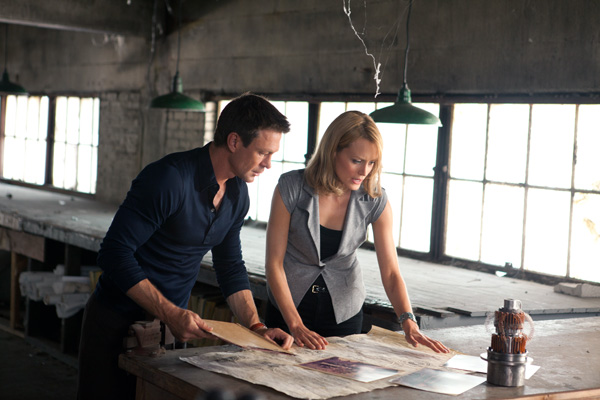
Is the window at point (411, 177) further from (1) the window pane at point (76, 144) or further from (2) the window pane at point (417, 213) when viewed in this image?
(1) the window pane at point (76, 144)

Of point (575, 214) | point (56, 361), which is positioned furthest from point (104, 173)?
point (575, 214)

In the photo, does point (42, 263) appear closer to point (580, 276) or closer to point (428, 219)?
point (428, 219)

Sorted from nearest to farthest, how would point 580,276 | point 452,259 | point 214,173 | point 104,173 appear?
point 214,173, point 580,276, point 452,259, point 104,173

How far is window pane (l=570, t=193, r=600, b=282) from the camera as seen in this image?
4.23 metres

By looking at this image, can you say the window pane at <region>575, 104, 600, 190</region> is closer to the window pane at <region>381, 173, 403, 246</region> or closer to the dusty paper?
the window pane at <region>381, 173, 403, 246</region>

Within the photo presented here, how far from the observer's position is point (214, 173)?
243 centimetres

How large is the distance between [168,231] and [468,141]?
296cm

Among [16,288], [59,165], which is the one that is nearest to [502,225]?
[16,288]

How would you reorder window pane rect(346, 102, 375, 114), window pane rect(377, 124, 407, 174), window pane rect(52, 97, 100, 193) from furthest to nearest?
1. window pane rect(52, 97, 100, 193)
2. window pane rect(346, 102, 375, 114)
3. window pane rect(377, 124, 407, 174)

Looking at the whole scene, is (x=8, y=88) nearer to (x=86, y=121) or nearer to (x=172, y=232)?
(x=86, y=121)

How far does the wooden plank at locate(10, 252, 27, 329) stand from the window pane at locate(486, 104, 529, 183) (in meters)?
4.11

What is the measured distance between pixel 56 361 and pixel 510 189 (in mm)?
3721

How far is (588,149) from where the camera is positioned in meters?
4.27

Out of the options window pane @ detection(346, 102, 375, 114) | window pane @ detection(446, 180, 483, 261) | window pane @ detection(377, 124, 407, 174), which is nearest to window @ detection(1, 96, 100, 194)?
window pane @ detection(346, 102, 375, 114)
